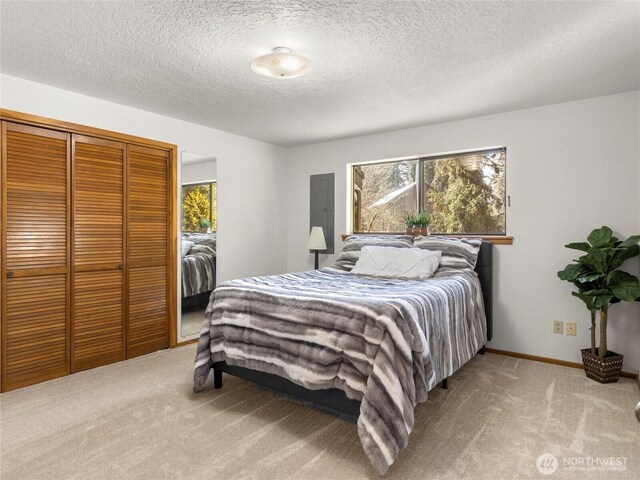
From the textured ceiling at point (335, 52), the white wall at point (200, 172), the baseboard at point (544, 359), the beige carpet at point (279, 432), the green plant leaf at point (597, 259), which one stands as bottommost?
the beige carpet at point (279, 432)

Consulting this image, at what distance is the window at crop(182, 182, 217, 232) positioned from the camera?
158 inches

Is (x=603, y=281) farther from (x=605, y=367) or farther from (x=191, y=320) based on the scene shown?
(x=191, y=320)

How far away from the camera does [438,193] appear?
13.9 ft

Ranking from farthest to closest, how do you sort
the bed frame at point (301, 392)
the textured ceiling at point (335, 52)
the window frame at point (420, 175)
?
the window frame at point (420, 175) → the bed frame at point (301, 392) → the textured ceiling at point (335, 52)

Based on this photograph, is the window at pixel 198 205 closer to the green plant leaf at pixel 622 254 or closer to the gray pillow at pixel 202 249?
the gray pillow at pixel 202 249

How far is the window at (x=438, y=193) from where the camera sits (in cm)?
392

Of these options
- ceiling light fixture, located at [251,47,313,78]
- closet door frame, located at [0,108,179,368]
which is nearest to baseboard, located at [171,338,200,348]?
closet door frame, located at [0,108,179,368]

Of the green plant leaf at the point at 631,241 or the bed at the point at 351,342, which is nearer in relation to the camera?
the bed at the point at 351,342

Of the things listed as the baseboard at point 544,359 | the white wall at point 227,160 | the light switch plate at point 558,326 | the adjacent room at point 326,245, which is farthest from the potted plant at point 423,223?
the white wall at point 227,160

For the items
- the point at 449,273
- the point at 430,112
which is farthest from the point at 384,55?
the point at 449,273

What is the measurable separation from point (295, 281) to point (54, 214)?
6.45 ft

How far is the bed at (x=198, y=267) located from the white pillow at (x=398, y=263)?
1.60 metres

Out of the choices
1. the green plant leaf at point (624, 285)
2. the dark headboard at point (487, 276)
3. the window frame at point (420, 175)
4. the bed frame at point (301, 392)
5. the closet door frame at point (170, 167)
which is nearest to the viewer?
the bed frame at point (301, 392)

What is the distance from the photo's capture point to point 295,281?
3.14 m
